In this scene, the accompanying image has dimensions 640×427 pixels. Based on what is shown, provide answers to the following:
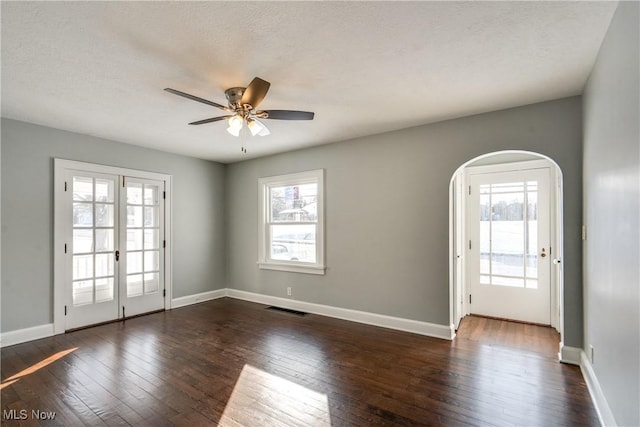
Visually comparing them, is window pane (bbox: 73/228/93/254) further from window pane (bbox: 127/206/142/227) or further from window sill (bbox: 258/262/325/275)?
window sill (bbox: 258/262/325/275)

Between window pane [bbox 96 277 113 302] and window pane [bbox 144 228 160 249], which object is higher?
window pane [bbox 144 228 160 249]

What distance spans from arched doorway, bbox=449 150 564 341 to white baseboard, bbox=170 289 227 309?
4094 mm

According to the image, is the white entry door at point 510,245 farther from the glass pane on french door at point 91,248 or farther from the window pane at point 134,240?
the glass pane on french door at point 91,248

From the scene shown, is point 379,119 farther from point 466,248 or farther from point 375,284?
point 466,248

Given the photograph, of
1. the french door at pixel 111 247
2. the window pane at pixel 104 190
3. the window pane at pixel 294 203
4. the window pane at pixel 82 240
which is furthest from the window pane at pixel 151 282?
the window pane at pixel 294 203

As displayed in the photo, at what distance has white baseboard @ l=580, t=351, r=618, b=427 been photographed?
195cm

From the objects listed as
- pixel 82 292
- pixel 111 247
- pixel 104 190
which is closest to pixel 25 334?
pixel 82 292

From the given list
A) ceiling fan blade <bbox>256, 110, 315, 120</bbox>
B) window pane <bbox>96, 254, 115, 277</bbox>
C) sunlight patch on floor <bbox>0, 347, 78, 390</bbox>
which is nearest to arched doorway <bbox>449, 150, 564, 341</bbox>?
ceiling fan blade <bbox>256, 110, 315, 120</bbox>

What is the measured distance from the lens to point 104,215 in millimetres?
4293

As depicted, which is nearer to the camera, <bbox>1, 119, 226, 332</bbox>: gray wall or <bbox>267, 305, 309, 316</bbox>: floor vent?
<bbox>1, 119, 226, 332</bbox>: gray wall

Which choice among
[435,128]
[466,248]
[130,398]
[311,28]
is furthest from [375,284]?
[311,28]

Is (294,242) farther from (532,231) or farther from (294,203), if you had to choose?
(532,231)

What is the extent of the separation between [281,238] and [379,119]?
8.70ft

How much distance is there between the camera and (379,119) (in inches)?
142
